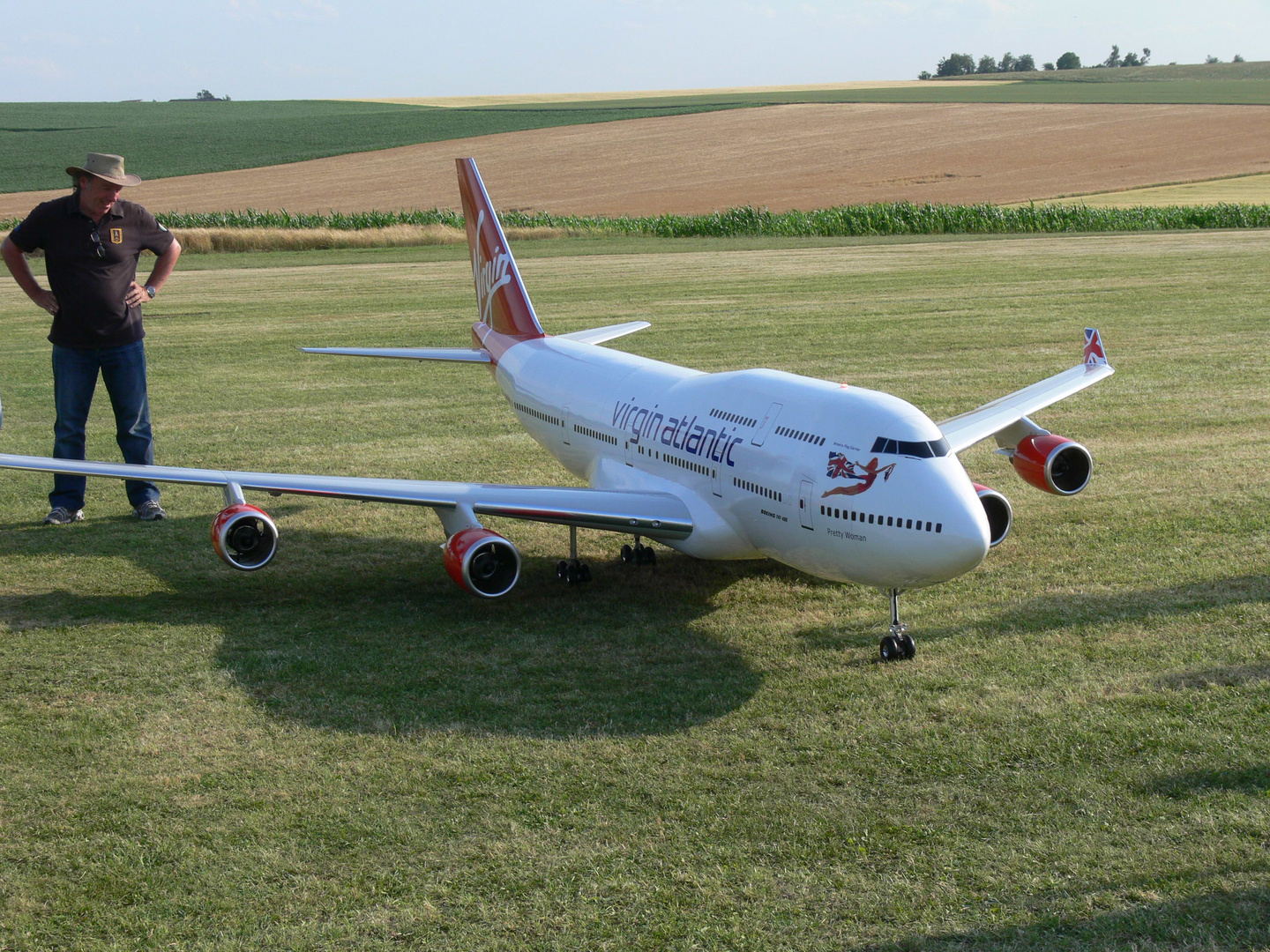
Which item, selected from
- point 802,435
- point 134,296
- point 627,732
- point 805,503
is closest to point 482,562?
point 627,732

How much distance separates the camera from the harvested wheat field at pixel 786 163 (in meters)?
76.5

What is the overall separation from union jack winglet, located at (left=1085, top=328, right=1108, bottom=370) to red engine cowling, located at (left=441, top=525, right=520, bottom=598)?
1007 centimetres

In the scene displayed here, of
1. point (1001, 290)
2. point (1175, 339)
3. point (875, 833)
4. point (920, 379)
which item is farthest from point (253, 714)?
point (1001, 290)

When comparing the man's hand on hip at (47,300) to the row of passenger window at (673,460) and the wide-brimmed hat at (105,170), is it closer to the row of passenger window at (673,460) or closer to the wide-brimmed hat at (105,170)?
the wide-brimmed hat at (105,170)

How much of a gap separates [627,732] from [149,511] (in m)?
10.4

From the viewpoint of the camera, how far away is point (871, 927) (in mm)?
7688

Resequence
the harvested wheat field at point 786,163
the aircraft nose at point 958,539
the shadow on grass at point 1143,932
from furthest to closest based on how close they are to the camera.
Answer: the harvested wheat field at point 786,163, the aircraft nose at point 958,539, the shadow on grass at point 1143,932

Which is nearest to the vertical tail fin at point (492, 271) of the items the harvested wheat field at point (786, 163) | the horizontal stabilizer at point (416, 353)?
Result: the horizontal stabilizer at point (416, 353)

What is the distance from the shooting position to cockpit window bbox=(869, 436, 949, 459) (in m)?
11.5

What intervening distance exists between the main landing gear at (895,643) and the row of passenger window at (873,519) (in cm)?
100

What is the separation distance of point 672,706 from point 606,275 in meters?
38.2

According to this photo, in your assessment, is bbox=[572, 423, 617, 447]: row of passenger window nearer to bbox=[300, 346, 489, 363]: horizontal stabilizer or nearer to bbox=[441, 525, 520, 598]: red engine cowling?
bbox=[441, 525, 520, 598]: red engine cowling

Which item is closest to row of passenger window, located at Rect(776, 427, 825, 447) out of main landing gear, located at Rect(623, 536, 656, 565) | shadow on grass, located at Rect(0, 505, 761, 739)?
shadow on grass, located at Rect(0, 505, 761, 739)

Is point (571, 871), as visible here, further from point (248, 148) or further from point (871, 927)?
point (248, 148)
